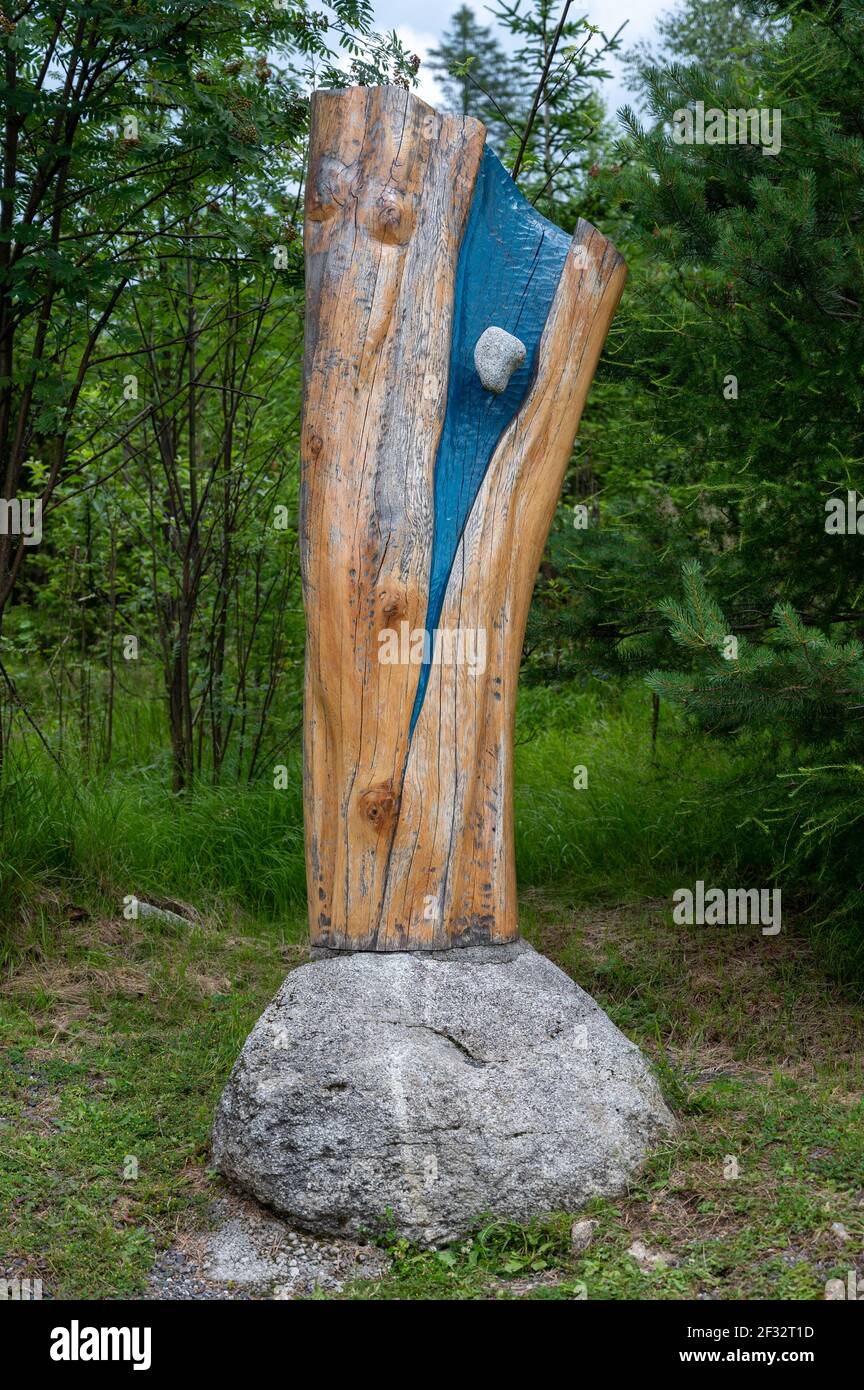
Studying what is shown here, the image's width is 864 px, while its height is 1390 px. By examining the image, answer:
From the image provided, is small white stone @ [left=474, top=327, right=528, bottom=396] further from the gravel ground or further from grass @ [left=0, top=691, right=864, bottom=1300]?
the gravel ground

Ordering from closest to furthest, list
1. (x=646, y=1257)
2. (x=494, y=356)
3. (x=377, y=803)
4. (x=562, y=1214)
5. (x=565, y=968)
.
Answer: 1. (x=646, y=1257)
2. (x=562, y=1214)
3. (x=377, y=803)
4. (x=494, y=356)
5. (x=565, y=968)

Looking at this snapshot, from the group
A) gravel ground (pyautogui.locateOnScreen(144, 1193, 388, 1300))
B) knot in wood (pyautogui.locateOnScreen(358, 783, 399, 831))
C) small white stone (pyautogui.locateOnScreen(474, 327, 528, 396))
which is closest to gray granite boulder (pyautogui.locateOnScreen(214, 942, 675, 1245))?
gravel ground (pyautogui.locateOnScreen(144, 1193, 388, 1300))

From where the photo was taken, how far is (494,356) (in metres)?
4.01

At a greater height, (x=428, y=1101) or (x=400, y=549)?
(x=400, y=549)

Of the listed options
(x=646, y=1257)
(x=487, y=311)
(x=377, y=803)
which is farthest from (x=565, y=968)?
(x=487, y=311)

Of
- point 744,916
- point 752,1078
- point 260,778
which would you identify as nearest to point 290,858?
point 260,778

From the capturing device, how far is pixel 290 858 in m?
5.87

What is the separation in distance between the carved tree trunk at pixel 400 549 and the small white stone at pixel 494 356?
0.09 ft

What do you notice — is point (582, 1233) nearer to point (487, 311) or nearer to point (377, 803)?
point (377, 803)

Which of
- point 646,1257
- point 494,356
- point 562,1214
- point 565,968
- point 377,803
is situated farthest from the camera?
point 565,968

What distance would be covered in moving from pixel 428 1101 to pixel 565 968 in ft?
5.53

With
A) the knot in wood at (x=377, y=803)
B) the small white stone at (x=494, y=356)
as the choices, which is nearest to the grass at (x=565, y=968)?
the knot in wood at (x=377, y=803)

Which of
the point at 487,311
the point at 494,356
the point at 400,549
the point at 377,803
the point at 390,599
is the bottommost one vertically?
the point at 377,803

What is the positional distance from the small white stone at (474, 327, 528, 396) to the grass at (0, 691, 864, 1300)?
176 centimetres
